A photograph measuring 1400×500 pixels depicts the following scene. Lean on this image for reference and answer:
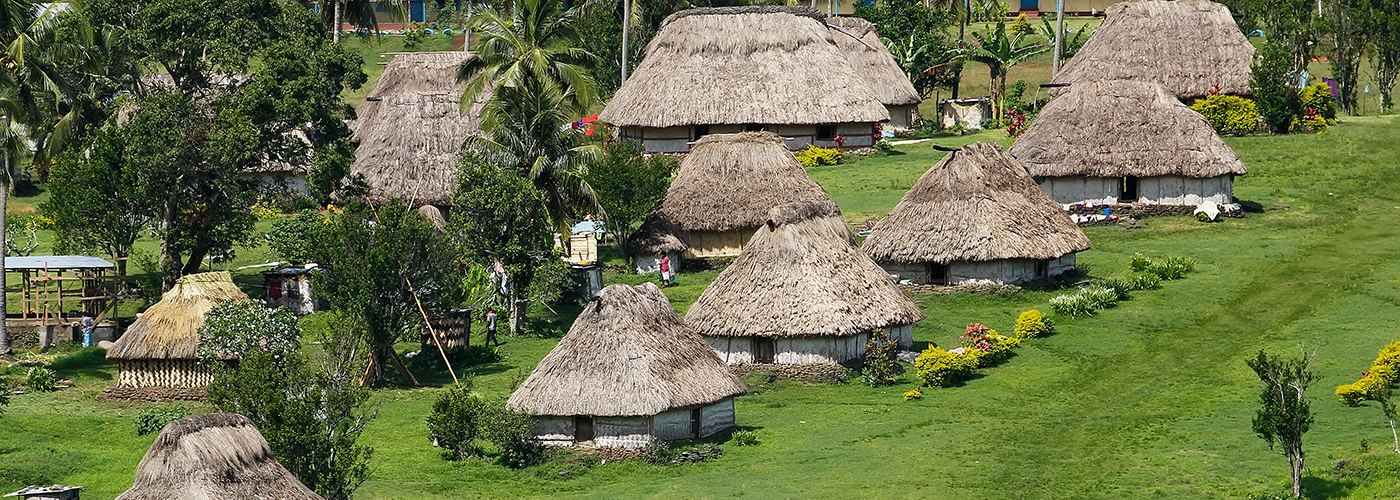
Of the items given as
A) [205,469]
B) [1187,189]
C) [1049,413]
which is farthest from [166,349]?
[1187,189]

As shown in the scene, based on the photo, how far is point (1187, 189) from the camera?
59125mm

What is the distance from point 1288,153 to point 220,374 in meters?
43.6

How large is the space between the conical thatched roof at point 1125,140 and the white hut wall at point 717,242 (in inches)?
380

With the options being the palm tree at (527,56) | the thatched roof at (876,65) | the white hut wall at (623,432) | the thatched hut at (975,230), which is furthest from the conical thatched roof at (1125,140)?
the white hut wall at (623,432)

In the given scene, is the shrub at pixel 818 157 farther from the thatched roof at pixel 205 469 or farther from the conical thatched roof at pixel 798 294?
the thatched roof at pixel 205 469

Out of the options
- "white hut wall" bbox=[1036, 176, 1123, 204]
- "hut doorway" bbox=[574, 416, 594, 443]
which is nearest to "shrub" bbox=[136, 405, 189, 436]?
"hut doorway" bbox=[574, 416, 594, 443]

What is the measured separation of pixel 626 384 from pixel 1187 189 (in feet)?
88.1

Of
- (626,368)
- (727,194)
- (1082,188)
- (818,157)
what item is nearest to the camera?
(626,368)

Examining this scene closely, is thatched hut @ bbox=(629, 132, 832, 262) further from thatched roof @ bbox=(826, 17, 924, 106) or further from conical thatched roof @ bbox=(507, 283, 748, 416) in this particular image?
thatched roof @ bbox=(826, 17, 924, 106)

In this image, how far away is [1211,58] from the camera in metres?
70.8

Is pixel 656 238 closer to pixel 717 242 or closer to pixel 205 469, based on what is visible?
pixel 717 242

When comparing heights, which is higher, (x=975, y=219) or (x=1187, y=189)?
(x=1187, y=189)

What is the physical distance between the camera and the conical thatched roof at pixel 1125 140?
5847 cm

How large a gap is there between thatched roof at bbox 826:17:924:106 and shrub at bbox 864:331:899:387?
1210 inches
